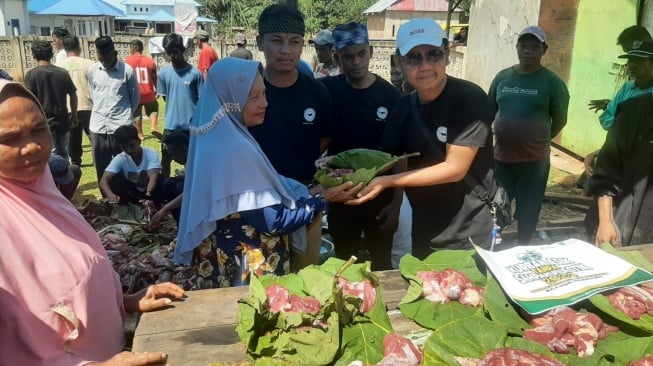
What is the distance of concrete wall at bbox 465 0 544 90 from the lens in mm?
8977

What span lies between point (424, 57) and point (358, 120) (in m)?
1.02

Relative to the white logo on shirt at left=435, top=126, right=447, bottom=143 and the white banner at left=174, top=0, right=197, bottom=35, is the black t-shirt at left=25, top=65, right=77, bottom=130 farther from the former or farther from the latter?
the white banner at left=174, top=0, right=197, bottom=35

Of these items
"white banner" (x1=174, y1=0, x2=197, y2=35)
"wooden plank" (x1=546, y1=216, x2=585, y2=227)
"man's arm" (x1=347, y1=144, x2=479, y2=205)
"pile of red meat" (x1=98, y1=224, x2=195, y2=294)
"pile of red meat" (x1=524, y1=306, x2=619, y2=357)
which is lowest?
"wooden plank" (x1=546, y1=216, x2=585, y2=227)

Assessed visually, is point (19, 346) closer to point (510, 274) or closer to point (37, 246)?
point (37, 246)

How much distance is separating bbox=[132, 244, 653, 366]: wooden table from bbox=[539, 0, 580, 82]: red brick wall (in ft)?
26.3

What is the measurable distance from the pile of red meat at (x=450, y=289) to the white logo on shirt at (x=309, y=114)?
1.53m

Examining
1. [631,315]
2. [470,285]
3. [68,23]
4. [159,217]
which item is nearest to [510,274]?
[470,285]

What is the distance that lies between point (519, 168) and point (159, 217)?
3140mm

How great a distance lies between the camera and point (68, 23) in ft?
118

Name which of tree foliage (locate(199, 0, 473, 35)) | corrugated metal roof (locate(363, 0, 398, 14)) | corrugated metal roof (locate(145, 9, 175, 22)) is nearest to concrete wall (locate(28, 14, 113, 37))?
corrugated metal roof (locate(145, 9, 175, 22))

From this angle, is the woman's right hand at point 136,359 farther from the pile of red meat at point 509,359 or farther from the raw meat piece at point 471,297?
the raw meat piece at point 471,297

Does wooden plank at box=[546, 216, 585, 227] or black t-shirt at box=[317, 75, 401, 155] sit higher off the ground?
black t-shirt at box=[317, 75, 401, 155]

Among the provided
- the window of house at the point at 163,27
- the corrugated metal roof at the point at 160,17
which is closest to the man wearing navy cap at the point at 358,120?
the corrugated metal roof at the point at 160,17

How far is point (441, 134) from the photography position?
8.86 feet
